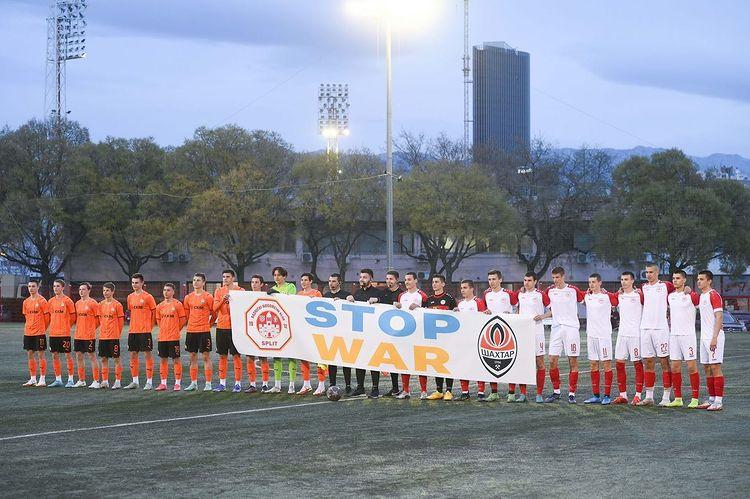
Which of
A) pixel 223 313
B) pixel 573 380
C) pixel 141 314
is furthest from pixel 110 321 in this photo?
pixel 573 380

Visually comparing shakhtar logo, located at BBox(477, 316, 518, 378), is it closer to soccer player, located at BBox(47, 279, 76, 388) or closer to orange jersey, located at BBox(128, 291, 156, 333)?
orange jersey, located at BBox(128, 291, 156, 333)

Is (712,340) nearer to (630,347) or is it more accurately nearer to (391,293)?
(630,347)

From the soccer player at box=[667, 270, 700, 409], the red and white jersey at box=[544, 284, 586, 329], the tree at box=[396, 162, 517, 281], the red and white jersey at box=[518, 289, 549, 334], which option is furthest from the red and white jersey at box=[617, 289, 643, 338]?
the tree at box=[396, 162, 517, 281]

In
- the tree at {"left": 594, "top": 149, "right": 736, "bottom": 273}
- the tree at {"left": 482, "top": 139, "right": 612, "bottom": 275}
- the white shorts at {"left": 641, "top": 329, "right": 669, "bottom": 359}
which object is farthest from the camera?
the tree at {"left": 482, "top": 139, "right": 612, "bottom": 275}

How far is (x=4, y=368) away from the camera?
83.1 feet

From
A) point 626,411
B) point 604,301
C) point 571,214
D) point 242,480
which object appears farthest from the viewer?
point 571,214

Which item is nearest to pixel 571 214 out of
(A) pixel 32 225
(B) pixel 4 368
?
(A) pixel 32 225

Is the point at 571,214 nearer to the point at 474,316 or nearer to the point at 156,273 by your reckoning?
the point at 156,273

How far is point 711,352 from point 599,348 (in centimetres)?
179

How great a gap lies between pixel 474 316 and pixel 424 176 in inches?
1884

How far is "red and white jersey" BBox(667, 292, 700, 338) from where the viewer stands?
15820mm

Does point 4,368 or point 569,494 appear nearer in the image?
point 569,494

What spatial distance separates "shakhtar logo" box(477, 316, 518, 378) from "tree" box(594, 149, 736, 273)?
49806mm

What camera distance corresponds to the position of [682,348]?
15.8 meters
